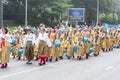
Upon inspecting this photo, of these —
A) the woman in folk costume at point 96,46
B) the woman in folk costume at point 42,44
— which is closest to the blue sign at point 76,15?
the woman in folk costume at point 96,46

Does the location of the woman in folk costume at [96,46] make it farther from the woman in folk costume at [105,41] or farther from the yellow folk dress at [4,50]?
the yellow folk dress at [4,50]

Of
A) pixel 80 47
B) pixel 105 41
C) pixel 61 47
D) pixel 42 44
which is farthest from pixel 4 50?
pixel 105 41

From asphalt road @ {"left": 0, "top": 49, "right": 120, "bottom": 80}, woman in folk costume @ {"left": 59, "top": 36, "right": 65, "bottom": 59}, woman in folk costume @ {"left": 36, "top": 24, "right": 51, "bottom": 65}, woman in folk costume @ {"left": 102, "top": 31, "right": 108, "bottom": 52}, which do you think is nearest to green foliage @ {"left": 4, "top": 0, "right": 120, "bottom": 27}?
woman in folk costume @ {"left": 102, "top": 31, "right": 108, "bottom": 52}

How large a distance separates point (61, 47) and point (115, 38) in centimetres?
1182

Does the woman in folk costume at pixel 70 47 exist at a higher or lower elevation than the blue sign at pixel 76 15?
lower

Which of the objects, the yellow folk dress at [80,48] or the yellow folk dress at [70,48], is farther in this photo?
the yellow folk dress at [70,48]

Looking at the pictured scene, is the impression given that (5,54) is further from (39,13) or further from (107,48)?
(39,13)

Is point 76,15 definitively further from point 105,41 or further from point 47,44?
point 47,44

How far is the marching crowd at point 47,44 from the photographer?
1961 centimetres

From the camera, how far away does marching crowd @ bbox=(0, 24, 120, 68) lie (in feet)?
64.3

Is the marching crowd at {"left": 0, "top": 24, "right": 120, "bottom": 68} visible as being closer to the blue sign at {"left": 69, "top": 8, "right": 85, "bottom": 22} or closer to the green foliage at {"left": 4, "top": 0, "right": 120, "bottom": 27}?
the blue sign at {"left": 69, "top": 8, "right": 85, "bottom": 22}

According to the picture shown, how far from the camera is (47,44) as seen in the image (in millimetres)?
20562

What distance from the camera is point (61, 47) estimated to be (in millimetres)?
23688

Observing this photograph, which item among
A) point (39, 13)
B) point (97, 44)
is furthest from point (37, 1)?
point (97, 44)
